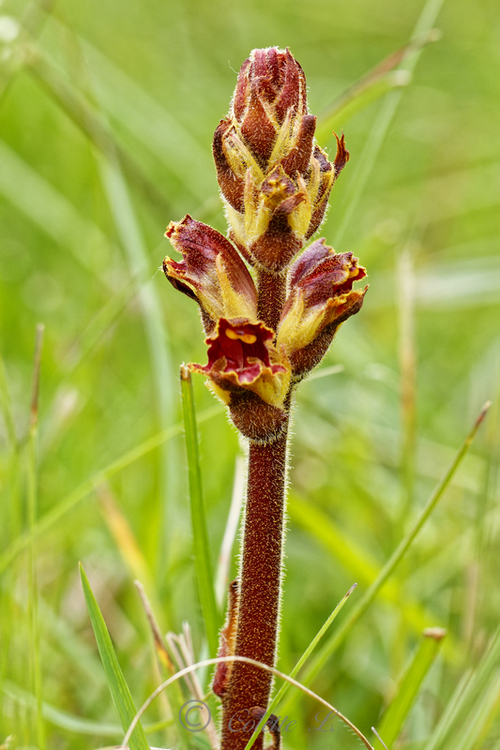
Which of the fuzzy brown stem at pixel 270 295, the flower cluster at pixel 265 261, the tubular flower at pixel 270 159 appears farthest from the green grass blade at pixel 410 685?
A: the tubular flower at pixel 270 159

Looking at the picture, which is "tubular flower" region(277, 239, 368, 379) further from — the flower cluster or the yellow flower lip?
the yellow flower lip

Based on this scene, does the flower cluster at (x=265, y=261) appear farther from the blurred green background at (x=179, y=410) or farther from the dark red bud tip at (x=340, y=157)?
the blurred green background at (x=179, y=410)

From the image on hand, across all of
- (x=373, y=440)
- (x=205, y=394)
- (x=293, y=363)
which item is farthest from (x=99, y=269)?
(x=293, y=363)

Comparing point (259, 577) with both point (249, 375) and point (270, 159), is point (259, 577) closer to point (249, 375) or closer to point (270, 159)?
point (249, 375)

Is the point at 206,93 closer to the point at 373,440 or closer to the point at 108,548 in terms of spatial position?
the point at 373,440

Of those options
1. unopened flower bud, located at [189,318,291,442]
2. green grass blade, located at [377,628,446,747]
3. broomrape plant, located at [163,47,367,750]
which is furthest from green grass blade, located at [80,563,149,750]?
green grass blade, located at [377,628,446,747]

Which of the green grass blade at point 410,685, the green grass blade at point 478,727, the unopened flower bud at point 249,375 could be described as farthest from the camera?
the green grass blade at point 410,685

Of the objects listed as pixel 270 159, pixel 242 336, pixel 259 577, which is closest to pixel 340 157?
pixel 270 159
